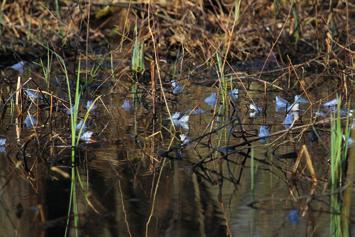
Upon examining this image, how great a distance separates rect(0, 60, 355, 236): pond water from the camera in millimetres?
3199

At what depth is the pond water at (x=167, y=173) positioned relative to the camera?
10.5ft

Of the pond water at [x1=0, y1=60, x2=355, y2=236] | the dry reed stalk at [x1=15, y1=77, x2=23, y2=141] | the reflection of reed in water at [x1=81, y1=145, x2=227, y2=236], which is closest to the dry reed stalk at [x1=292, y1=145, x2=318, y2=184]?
the pond water at [x1=0, y1=60, x2=355, y2=236]

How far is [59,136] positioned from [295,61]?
3013 mm

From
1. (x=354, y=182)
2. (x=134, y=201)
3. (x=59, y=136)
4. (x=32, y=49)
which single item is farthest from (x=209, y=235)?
(x=32, y=49)

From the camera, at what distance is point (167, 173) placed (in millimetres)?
3875

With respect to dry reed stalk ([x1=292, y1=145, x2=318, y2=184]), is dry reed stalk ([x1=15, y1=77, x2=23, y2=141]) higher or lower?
higher

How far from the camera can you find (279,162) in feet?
13.1

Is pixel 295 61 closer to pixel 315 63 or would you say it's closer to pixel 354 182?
pixel 315 63

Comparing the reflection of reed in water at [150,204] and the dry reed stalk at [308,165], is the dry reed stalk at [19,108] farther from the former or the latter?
the dry reed stalk at [308,165]

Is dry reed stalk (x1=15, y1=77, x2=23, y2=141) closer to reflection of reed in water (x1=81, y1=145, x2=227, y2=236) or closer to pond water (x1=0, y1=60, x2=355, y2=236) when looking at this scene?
pond water (x1=0, y1=60, x2=355, y2=236)

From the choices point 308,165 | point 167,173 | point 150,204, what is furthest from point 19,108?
point 308,165

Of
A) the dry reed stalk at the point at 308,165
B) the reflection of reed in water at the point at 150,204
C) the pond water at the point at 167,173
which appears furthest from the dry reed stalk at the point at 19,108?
the dry reed stalk at the point at 308,165

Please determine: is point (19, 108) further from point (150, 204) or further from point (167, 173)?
point (150, 204)

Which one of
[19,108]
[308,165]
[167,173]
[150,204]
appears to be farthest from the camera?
[19,108]
